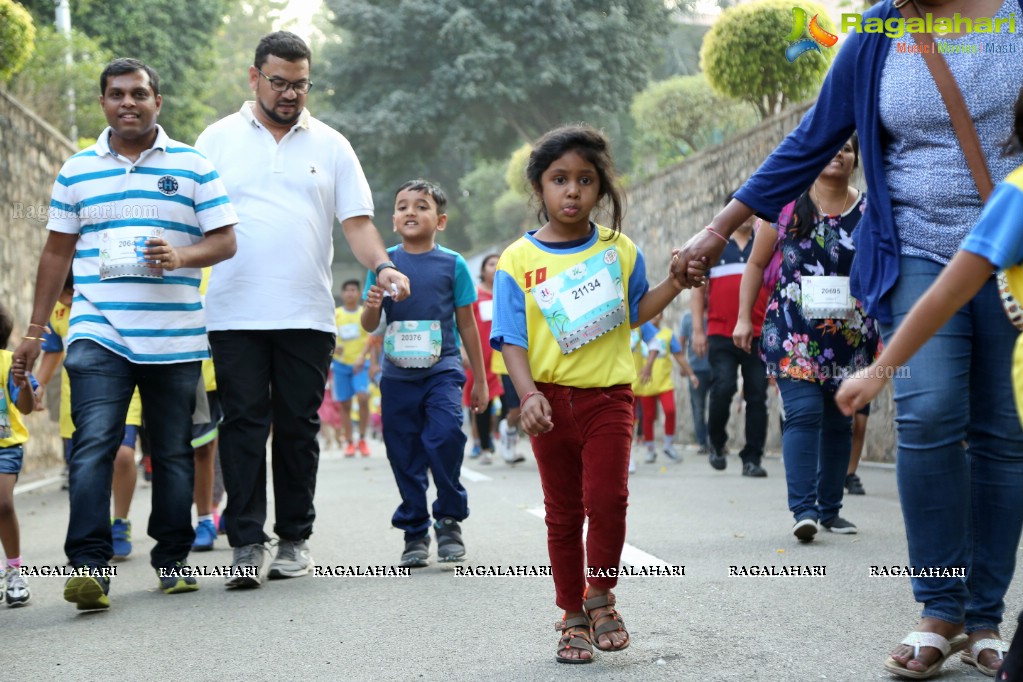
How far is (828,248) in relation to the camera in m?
6.91

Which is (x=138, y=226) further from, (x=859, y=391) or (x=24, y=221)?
(x=24, y=221)

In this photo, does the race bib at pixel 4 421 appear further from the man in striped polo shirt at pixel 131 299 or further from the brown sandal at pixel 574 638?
the brown sandal at pixel 574 638

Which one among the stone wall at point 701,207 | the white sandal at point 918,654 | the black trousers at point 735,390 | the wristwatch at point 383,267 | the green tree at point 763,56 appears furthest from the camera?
the green tree at point 763,56

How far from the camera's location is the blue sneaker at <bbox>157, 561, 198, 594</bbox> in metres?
6.00

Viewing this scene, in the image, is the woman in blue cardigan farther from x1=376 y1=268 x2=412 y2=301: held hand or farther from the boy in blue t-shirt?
the boy in blue t-shirt

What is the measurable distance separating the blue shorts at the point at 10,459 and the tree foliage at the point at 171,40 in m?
23.0

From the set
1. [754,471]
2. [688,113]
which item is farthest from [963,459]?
[688,113]

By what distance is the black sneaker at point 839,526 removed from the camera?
7047 millimetres

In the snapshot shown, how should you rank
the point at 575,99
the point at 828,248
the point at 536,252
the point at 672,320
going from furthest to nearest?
the point at 575,99 < the point at 672,320 < the point at 828,248 < the point at 536,252

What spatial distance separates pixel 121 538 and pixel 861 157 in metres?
4.72

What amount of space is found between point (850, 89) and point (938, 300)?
4.31ft

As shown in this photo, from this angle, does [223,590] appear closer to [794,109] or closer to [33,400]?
[33,400]

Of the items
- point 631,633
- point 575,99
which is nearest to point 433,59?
point 575,99

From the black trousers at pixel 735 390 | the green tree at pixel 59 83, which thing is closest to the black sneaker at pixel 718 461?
the black trousers at pixel 735 390
